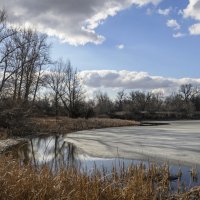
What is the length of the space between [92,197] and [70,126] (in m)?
37.0

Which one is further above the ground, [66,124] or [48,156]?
[66,124]

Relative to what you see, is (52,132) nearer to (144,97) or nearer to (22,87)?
(22,87)

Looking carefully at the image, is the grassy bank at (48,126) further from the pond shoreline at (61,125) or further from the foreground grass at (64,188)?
the foreground grass at (64,188)

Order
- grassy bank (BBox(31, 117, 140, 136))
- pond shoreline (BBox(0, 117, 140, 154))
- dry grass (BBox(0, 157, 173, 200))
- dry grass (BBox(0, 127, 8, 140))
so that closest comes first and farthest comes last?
dry grass (BBox(0, 157, 173, 200)), dry grass (BBox(0, 127, 8, 140)), pond shoreline (BBox(0, 117, 140, 154)), grassy bank (BBox(31, 117, 140, 136))

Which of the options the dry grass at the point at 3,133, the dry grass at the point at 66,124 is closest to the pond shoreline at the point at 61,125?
the dry grass at the point at 66,124

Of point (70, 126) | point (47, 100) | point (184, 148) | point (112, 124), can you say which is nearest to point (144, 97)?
point (47, 100)

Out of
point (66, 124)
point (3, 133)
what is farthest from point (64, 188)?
point (66, 124)

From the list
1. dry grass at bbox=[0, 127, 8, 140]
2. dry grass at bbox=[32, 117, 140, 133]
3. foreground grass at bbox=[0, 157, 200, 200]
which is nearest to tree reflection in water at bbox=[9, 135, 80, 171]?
foreground grass at bbox=[0, 157, 200, 200]

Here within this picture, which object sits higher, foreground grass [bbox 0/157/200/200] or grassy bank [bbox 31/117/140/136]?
grassy bank [bbox 31/117/140/136]

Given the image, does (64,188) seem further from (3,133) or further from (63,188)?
(3,133)

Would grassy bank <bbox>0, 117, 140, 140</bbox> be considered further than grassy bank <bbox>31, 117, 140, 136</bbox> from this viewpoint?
No

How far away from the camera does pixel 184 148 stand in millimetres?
19766

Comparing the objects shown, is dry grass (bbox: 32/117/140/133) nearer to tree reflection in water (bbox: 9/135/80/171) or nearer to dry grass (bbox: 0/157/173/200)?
tree reflection in water (bbox: 9/135/80/171)

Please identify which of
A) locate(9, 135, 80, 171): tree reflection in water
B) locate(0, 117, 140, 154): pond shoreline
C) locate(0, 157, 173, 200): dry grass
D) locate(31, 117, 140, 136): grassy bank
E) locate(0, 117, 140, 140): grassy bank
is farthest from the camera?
locate(31, 117, 140, 136): grassy bank
